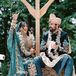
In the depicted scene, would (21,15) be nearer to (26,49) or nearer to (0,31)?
(0,31)

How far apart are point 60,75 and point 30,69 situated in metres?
0.47

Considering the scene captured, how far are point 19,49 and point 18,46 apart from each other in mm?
50

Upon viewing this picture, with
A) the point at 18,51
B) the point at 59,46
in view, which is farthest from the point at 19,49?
the point at 59,46

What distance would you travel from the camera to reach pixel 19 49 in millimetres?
8156

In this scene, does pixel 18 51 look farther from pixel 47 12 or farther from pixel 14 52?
pixel 47 12

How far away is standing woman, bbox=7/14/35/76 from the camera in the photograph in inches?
319

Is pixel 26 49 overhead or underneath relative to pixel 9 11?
underneath

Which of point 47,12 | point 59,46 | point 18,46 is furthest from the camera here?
point 47,12

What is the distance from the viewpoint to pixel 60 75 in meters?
8.04

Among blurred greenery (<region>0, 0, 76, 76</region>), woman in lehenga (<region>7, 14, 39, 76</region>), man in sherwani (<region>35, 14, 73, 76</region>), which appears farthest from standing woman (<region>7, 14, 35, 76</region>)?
blurred greenery (<region>0, 0, 76, 76</region>)

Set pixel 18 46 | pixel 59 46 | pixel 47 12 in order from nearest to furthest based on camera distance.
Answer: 1. pixel 59 46
2. pixel 18 46
3. pixel 47 12

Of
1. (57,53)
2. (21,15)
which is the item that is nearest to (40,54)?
(57,53)

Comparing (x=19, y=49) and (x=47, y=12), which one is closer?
(x=19, y=49)

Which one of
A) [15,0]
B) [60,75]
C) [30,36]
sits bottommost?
[60,75]
